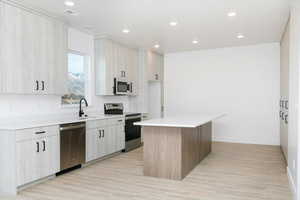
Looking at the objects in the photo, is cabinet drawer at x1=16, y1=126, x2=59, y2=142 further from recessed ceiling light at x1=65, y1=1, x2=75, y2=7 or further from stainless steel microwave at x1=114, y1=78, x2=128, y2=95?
stainless steel microwave at x1=114, y1=78, x2=128, y2=95

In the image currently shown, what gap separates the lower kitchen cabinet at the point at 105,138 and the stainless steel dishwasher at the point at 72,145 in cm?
18

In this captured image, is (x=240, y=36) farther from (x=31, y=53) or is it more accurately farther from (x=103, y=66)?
(x=31, y=53)

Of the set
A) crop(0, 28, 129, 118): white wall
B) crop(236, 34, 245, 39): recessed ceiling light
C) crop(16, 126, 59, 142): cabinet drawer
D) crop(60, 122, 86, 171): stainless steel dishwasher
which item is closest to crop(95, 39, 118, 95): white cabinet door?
crop(0, 28, 129, 118): white wall

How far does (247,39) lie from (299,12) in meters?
3.02

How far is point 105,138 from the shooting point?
500cm

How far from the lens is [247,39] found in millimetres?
5855

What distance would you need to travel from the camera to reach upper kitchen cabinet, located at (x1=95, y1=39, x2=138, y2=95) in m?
5.67

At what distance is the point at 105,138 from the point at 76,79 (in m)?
1.47

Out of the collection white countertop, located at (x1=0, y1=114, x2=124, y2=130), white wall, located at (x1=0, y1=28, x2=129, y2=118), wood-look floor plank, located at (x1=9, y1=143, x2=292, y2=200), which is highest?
white wall, located at (x1=0, y1=28, x2=129, y2=118)

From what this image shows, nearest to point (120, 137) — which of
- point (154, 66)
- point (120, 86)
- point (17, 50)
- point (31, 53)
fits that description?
point (120, 86)

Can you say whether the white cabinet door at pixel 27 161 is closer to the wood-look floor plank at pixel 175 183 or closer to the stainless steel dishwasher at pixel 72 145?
the wood-look floor plank at pixel 175 183

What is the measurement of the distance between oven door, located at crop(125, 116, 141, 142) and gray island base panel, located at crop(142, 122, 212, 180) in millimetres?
1841

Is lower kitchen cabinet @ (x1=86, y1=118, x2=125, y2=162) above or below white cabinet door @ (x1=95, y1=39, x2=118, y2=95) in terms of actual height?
below

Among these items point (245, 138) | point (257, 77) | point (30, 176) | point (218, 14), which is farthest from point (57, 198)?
point (257, 77)
